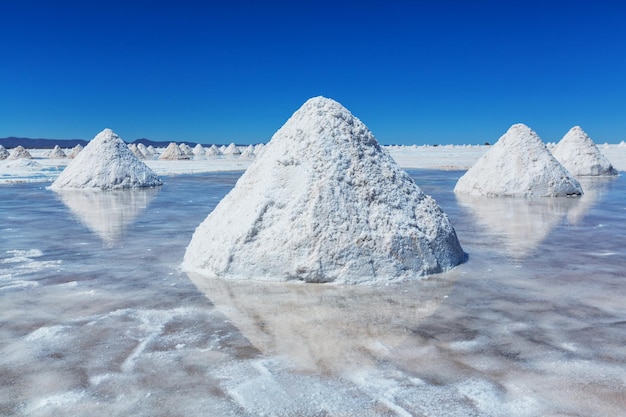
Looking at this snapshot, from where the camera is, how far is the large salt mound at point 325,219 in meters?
4.63

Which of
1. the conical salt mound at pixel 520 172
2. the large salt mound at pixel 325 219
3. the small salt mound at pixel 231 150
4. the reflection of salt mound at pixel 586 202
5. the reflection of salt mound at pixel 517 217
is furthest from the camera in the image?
the small salt mound at pixel 231 150

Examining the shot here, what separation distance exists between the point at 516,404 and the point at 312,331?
1.30 m

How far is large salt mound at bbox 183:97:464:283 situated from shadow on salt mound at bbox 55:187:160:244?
2532mm

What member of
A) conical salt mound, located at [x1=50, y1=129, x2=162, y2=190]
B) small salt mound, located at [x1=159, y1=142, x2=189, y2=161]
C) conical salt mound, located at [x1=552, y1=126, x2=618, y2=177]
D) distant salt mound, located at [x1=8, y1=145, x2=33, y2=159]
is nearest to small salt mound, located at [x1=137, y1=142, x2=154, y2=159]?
small salt mound, located at [x1=159, y1=142, x2=189, y2=161]

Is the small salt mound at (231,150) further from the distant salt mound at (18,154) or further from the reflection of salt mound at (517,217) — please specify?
the reflection of salt mound at (517,217)

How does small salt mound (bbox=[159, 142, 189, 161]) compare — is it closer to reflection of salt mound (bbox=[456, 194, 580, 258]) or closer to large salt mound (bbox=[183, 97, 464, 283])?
reflection of salt mound (bbox=[456, 194, 580, 258])

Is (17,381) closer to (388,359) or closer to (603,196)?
(388,359)

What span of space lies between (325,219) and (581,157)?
18.6m

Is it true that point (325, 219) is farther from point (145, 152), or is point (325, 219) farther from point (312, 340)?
point (145, 152)

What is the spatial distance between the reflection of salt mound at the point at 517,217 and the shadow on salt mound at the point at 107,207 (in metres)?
4.72

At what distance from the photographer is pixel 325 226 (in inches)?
186

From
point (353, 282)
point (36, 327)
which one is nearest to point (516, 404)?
point (353, 282)

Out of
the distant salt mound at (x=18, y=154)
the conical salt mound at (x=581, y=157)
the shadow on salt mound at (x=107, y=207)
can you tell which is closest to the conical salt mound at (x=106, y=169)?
the shadow on salt mound at (x=107, y=207)

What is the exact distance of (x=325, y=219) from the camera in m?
4.77
